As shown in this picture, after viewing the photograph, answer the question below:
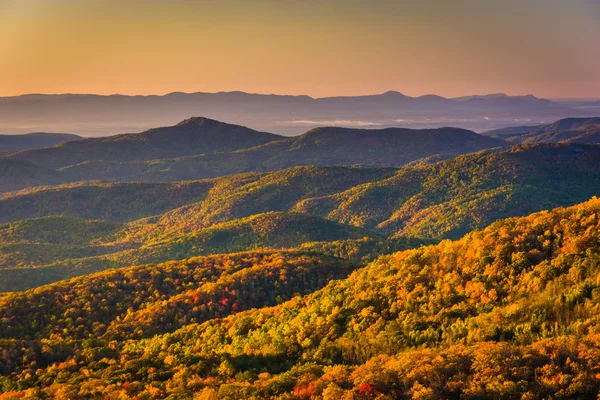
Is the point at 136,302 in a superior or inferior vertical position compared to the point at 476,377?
inferior

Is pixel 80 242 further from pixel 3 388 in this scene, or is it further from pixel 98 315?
pixel 3 388

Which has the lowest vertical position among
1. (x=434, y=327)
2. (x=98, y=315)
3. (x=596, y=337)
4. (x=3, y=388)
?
(x=98, y=315)

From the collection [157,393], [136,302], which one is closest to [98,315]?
[136,302]

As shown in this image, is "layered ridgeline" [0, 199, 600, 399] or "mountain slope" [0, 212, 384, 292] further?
"mountain slope" [0, 212, 384, 292]

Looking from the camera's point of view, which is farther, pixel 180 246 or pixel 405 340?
pixel 180 246

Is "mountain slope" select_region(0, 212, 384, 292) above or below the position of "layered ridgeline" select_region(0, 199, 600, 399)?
below

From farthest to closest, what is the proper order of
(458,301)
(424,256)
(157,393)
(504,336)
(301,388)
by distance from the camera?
1. (424,256)
2. (458,301)
3. (157,393)
4. (504,336)
5. (301,388)

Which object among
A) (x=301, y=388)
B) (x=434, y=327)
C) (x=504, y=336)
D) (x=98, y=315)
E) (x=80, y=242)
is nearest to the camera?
(x=301, y=388)

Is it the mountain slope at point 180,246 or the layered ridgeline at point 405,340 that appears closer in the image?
the layered ridgeline at point 405,340
